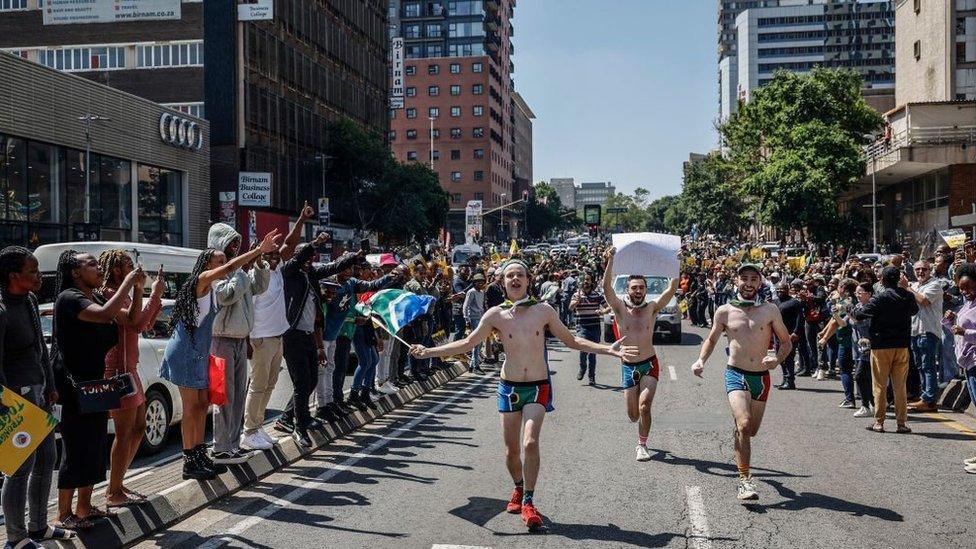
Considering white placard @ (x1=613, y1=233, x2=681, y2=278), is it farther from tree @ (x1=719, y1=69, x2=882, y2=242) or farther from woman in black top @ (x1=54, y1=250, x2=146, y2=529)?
tree @ (x1=719, y1=69, x2=882, y2=242)

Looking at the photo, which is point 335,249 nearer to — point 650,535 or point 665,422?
point 665,422

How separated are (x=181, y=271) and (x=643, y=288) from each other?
1728 cm

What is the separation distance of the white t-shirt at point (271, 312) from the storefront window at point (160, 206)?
33.2 m

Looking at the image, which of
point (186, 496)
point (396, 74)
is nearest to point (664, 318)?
point (186, 496)

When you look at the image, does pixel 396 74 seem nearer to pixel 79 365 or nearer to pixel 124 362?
pixel 124 362

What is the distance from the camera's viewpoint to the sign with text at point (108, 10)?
3969 centimetres

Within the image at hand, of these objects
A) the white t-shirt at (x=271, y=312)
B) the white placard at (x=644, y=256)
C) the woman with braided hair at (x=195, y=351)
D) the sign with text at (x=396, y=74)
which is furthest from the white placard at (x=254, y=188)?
the woman with braided hair at (x=195, y=351)

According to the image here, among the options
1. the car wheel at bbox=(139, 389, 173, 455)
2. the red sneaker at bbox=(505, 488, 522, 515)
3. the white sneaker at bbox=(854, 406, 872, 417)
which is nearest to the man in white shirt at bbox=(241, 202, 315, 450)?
the car wheel at bbox=(139, 389, 173, 455)

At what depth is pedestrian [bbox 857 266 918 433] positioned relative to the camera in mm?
11727

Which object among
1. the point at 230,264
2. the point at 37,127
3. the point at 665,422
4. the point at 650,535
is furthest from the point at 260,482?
the point at 37,127

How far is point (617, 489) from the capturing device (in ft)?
28.3

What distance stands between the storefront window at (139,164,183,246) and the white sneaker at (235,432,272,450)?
1314 inches

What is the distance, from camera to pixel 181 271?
25172mm

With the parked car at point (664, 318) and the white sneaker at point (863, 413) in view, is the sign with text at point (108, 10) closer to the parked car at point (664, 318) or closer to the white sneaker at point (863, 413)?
the parked car at point (664, 318)
